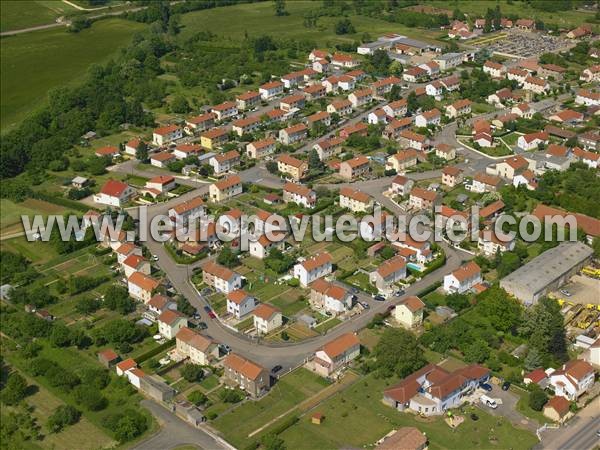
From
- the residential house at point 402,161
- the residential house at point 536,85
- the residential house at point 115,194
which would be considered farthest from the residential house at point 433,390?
the residential house at point 536,85

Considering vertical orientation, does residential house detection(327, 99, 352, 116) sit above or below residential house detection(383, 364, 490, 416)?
above

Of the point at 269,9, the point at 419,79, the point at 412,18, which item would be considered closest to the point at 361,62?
the point at 419,79

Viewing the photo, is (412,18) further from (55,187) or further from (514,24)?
(55,187)

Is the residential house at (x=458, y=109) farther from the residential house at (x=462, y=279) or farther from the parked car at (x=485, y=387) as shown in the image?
the parked car at (x=485, y=387)

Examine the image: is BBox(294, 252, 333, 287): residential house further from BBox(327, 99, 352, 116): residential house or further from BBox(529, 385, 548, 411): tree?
BBox(327, 99, 352, 116): residential house

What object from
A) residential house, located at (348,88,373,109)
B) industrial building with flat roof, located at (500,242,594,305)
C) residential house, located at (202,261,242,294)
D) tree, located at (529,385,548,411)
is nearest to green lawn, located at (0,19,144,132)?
residential house, located at (348,88,373,109)

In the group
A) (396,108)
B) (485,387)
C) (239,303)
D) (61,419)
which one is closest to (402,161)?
(396,108)
